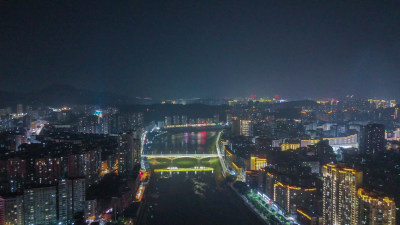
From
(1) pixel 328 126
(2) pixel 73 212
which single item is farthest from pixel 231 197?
(1) pixel 328 126

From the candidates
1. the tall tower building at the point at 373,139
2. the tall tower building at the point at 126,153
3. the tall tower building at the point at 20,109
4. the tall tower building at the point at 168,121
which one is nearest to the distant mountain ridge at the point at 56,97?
the tall tower building at the point at 20,109

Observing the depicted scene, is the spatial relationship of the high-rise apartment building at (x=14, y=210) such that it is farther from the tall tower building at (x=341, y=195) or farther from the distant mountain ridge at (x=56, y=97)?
the distant mountain ridge at (x=56, y=97)

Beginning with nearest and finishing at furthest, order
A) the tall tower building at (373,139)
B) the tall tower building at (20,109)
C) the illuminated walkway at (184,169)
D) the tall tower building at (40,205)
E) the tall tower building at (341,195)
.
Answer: the tall tower building at (341,195) < the tall tower building at (40,205) < the illuminated walkway at (184,169) < the tall tower building at (373,139) < the tall tower building at (20,109)

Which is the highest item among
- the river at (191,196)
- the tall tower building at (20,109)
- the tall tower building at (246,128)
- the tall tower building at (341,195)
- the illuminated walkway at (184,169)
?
the tall tower building at (20,109)

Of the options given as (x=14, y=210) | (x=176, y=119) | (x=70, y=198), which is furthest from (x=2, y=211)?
(x=176, y=119)

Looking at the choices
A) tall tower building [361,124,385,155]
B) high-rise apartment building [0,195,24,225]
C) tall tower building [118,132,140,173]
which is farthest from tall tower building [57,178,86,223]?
tall tower building [361,124,385,155]

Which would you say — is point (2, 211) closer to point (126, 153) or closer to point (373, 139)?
point (126, 153)

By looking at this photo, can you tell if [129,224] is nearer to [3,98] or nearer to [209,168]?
[209,168]

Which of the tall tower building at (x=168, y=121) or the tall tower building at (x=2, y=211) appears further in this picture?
the tall tower building at (x=168, y=121)
